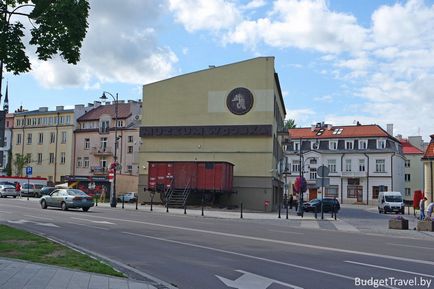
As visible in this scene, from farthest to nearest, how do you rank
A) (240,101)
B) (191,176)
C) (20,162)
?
(20,162)
(240,101)
(191,176)

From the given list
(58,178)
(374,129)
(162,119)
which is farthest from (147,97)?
(374,129)

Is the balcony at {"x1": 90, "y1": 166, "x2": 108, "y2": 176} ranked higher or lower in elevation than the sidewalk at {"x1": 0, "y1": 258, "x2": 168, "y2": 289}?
higher

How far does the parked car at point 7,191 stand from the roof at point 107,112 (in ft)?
76.4

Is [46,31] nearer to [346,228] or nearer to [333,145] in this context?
[346,228]

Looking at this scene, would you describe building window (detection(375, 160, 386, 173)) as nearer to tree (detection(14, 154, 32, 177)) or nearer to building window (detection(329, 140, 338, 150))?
building window (detection(329, 140, 338, 150))

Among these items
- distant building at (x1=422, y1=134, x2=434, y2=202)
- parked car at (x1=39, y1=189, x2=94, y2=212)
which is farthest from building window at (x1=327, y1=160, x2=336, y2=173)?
parked car at (x1=39, y1=189, x2=94, y2=212)

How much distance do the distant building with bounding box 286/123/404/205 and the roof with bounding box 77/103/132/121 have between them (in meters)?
28.0

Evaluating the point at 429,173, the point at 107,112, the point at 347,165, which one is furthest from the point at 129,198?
the point at 347,165

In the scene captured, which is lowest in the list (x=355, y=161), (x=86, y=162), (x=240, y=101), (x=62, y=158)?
(x=86, y=162)

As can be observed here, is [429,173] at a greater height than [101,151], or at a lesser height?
lesser

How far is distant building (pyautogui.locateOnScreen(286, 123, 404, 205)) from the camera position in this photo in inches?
3282

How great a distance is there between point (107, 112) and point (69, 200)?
49.4 meters

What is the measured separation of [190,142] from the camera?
49281 mm

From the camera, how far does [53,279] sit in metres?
8.81
